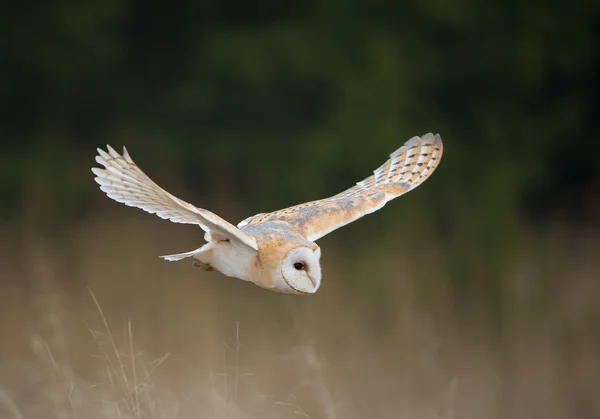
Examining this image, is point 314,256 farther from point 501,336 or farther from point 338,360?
point 501,336

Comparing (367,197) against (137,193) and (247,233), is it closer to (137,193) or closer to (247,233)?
(247,233)

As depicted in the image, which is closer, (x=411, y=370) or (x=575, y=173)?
(x=411, y=370)

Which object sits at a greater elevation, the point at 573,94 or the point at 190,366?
the point at 573,94

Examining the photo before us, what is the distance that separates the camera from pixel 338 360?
5.46 meters

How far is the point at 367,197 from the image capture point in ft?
10.2

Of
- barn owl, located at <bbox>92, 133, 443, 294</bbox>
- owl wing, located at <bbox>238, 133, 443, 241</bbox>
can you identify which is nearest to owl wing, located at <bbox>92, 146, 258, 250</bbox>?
barn owl, located at <bbox>92, 133, 443, 294</bbox>

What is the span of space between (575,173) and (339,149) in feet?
5.94

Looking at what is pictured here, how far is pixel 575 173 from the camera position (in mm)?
7633

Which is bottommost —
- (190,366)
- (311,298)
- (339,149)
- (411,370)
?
(190,366)

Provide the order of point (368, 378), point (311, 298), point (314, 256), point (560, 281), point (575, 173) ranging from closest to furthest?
1. point (314, 256)
2. point (368, 378)
3. point (311, 298)
4. point (560, 281)
5. point (575, 173)

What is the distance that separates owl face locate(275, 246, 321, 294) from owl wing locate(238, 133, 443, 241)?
305 mm

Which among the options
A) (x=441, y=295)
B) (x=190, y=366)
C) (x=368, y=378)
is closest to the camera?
(x=190, y=366)

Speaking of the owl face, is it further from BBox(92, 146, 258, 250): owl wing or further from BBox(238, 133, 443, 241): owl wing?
BBox(238, 133, 443, 241): owl wing

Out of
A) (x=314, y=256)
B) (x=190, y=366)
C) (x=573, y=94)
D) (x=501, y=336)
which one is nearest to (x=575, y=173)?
(x=573, y=94)
